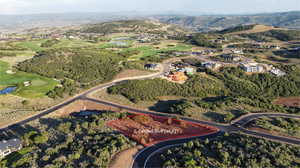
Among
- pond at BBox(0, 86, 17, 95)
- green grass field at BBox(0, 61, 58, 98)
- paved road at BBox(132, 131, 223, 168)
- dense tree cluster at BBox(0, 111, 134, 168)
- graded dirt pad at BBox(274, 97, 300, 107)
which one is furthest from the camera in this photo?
graded dirt pad at BBox(274, 97, 300, 107)

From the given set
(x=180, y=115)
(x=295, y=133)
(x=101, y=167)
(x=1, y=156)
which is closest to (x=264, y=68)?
(x=295, y=133)

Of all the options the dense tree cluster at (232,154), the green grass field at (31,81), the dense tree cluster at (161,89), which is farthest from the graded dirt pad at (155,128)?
the green grass field at (31,81)

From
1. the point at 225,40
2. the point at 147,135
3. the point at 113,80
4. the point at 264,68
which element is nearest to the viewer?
the point at 147,135

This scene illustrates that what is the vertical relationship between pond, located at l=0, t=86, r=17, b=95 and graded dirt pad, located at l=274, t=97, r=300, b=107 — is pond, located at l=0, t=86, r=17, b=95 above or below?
above

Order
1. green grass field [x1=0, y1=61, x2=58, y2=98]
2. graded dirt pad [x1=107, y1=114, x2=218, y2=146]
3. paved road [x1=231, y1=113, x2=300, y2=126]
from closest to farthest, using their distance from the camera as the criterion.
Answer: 1. graded dirt pad [x1=107, y1=114, x2=218, y2=146]
2. paved road [x1=231, y1=113, x2=300, y2=126]
3. green grass field [x1=0, y1=61, x2=58, y2=98]

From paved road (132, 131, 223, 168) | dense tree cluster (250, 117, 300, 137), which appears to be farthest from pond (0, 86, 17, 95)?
dense tree cluster (250, 117, 300, 137)

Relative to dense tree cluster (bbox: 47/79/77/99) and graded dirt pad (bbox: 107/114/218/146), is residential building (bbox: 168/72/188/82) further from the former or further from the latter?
dense tree cluster (bbox: 47/79/77/99)

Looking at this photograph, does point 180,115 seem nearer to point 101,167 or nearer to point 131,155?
point 131,155
